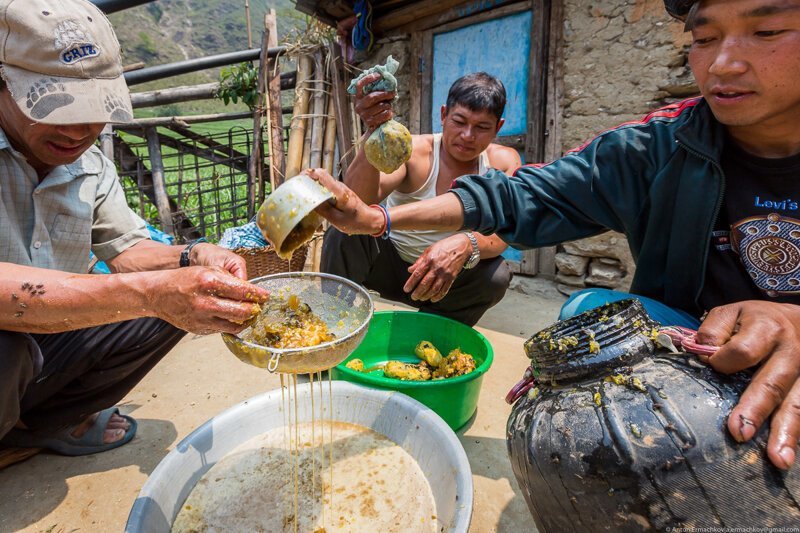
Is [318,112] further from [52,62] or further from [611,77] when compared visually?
[52,62]

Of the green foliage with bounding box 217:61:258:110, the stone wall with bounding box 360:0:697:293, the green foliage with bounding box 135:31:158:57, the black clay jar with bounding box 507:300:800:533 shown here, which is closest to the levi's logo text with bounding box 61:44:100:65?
the black clay jar with bounding box 507:300:800:533

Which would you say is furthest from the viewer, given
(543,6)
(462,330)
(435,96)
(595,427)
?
(435,96)

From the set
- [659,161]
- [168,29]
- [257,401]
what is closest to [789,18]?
[659,161]

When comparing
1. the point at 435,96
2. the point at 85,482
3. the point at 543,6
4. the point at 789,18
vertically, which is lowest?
the point at 85,482

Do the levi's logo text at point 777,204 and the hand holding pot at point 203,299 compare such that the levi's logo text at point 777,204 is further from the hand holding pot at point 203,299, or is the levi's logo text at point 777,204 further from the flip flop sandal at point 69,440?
the flip flop sandal at point 69,440

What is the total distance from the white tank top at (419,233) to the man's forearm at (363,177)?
298 millimetres

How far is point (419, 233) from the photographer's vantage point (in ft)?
9.30

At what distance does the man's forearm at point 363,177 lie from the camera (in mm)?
2639

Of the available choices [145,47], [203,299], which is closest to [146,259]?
[203,299]

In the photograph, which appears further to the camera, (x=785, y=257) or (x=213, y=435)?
(x=213, y=435)

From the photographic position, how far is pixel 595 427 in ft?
3.40

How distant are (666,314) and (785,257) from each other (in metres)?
0.38

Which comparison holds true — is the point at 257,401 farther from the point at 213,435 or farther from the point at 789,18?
the point at 789,18

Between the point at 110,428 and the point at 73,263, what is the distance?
2.62ft
